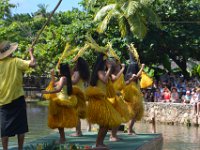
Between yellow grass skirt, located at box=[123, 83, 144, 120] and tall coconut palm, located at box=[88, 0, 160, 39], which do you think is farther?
tall coconut palm, located at box=[88, 0, 160, 39]

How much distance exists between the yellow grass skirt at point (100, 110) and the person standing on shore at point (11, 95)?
121 cm

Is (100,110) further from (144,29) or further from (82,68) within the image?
(144,29)

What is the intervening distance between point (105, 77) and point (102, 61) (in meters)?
0.24

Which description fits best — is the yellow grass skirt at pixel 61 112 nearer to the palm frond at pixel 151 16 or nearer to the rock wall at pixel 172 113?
the rock wall at pixel 172 113

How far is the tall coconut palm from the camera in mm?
22984

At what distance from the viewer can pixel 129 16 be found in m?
23.4

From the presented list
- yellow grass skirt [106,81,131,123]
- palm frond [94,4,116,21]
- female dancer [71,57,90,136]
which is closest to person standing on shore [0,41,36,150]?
yellow grass skirt [106,81,131,123]

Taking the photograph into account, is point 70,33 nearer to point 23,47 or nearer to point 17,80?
point 23,47

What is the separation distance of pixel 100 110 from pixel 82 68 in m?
1.33

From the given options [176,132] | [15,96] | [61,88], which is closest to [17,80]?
[15,96]

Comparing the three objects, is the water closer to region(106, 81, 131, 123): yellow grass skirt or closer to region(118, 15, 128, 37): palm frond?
region(106, 81, 131, 123): yellow grass skirt

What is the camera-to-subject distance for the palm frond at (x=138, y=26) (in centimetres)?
2253

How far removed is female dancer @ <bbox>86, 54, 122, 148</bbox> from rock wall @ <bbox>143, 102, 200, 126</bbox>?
1145 cm

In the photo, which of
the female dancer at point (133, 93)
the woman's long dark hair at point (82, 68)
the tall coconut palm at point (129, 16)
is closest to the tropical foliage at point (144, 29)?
the tall coconut palm at point (129, 16)
